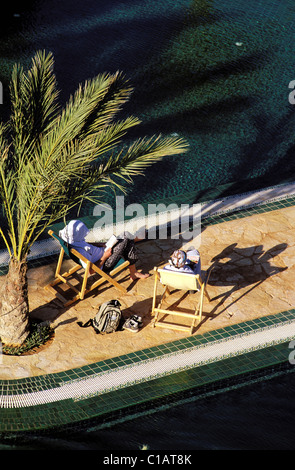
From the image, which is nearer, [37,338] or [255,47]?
[37,338]

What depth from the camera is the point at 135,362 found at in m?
8.89

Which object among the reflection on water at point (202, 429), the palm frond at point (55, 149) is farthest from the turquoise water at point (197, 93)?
the palm frond at point (55, 149)

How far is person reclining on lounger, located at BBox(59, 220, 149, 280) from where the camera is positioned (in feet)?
31.1

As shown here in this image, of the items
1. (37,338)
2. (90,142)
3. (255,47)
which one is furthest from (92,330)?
(255,47)

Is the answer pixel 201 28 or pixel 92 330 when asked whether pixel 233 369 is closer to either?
pixel 92 330

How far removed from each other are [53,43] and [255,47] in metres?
4.74

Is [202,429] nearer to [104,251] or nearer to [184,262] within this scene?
[184,262]

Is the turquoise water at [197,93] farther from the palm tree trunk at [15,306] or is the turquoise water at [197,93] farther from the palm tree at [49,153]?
the palm tree at [49,153]

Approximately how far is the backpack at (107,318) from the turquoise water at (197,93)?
1346 millimetres

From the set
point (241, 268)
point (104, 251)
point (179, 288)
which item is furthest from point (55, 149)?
point (241, 268)

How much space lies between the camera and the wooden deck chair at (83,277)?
940 centimetres

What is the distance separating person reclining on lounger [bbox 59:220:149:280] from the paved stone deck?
0.39 m

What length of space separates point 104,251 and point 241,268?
6.74ft

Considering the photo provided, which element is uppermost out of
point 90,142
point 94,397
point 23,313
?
point 90,142
